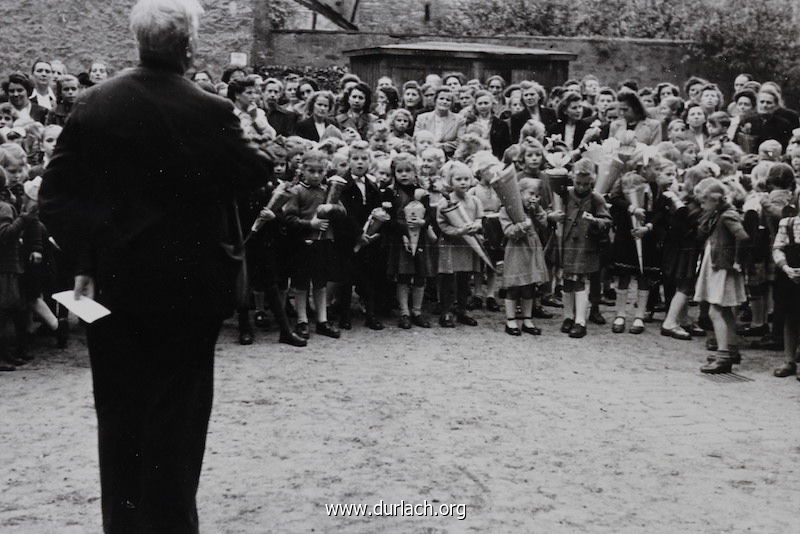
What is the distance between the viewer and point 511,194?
927cm

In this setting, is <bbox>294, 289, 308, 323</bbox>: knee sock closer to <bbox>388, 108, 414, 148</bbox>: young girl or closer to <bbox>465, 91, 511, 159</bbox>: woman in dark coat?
<bbox>388, 108, 414, 148</bbox>: young girl

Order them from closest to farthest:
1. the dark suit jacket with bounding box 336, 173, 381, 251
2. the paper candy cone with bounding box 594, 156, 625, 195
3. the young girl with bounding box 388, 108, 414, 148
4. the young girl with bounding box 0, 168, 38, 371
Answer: the young girl with bounding box 0, 168, 38, 371
the dark suit jacket with bounding box 336, 173, 381, 251
the paper candy cone with bounding box 594, 156, 625, 195
the young girl with bounding box 388, 108, 414, 148

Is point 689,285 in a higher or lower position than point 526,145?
lower

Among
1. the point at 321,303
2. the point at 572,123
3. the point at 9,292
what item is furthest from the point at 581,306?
the point at 9,292

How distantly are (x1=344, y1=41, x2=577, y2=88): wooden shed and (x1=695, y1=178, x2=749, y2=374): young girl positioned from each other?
1001 cm

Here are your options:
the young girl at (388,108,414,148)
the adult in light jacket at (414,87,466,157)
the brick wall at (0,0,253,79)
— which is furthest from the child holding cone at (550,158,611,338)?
the brick wall at (0,0,253,79)

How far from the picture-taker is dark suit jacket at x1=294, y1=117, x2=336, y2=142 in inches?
435

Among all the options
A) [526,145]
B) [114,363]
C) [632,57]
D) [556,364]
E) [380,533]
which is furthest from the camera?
[632,57]

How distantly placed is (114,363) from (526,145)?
21.5 ft

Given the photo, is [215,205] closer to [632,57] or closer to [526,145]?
[526,145]

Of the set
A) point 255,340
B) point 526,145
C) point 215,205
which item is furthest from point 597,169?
point 215,205

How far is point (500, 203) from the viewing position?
392 inches

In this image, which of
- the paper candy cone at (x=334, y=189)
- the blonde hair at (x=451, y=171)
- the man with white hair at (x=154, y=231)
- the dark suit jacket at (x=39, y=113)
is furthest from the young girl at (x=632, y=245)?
the man with white hair at (x=154, y=231)

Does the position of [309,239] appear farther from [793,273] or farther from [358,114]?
[793,273]
